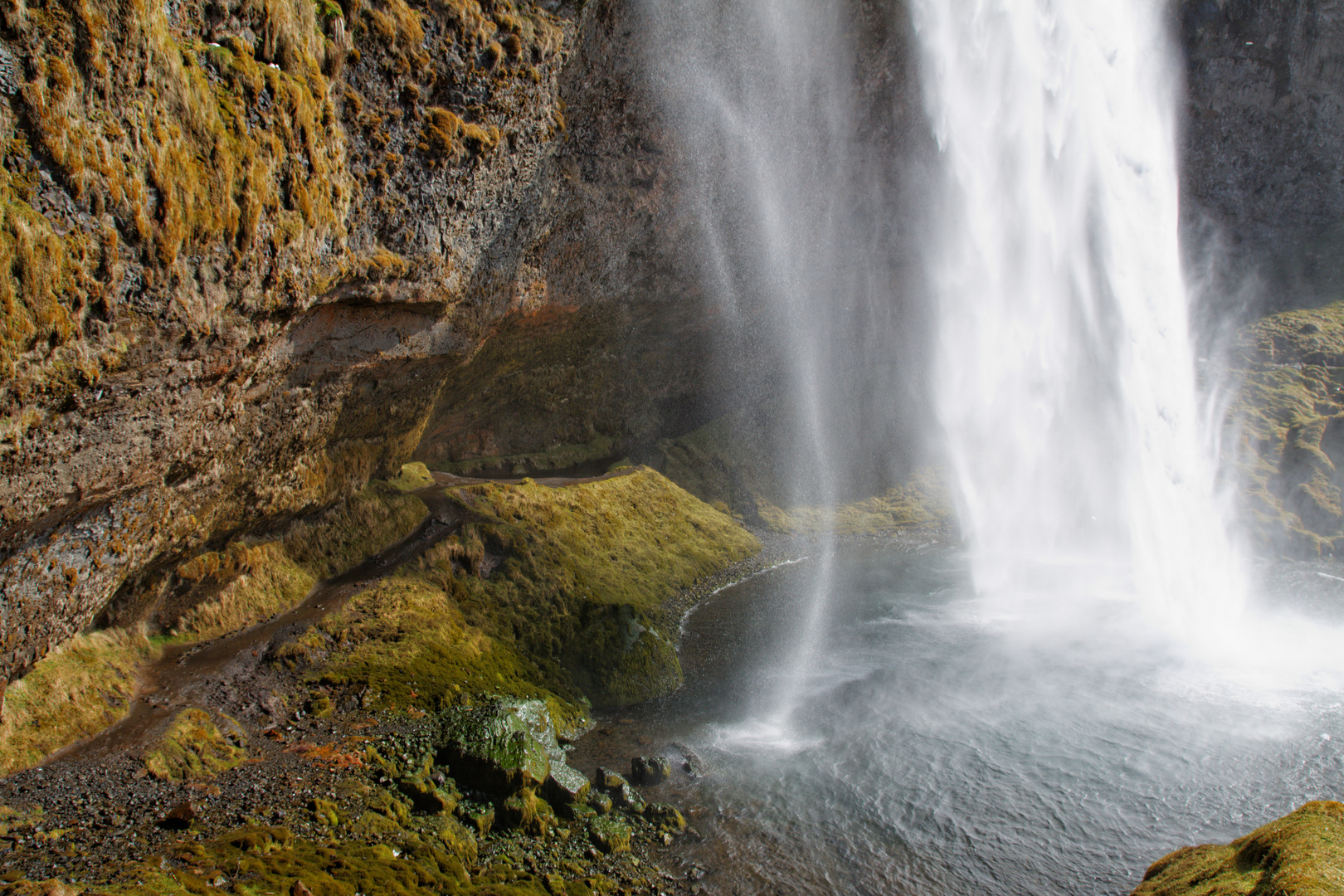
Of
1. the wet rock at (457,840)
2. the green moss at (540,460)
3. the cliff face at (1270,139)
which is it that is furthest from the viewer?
the cliff face at (1270,139)

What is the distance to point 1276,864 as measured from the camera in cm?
708

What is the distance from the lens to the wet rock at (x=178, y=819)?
989 centimetres

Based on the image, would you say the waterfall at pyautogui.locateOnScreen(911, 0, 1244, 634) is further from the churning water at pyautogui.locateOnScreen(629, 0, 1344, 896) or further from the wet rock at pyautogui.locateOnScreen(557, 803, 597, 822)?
the wet rock at pyautogui.locateOnScreen(557, 803, 597, 822)

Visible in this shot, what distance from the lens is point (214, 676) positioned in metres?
14.7

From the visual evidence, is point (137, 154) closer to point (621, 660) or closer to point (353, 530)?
point (353, 530)

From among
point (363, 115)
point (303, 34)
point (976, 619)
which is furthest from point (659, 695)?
point (303, 34)

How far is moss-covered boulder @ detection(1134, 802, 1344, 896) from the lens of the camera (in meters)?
6.40

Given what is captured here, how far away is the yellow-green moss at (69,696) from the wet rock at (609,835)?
8.53 m

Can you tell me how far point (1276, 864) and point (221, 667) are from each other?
676 inches

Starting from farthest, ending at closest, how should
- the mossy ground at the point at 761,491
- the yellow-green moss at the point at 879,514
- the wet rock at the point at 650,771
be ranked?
1. the yellow-green moss at the point at 879,514
2. the mossy ground at the point at 761,491
3. the wet rock at the point at 650,771

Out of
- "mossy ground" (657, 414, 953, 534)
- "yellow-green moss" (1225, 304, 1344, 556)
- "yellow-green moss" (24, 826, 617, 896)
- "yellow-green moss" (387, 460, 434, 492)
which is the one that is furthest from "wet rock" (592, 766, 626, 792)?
"yellow-green moss" (1225, 304, 1344, 556)

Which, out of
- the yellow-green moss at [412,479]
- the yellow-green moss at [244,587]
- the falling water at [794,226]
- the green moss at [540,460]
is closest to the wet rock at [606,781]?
the falling water at [794,226]

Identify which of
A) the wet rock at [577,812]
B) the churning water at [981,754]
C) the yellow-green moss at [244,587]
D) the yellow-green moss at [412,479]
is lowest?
the churning water at [981,754]

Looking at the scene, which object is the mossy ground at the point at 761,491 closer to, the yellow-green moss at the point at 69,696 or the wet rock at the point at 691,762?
the wet rock at the point at 691,762
